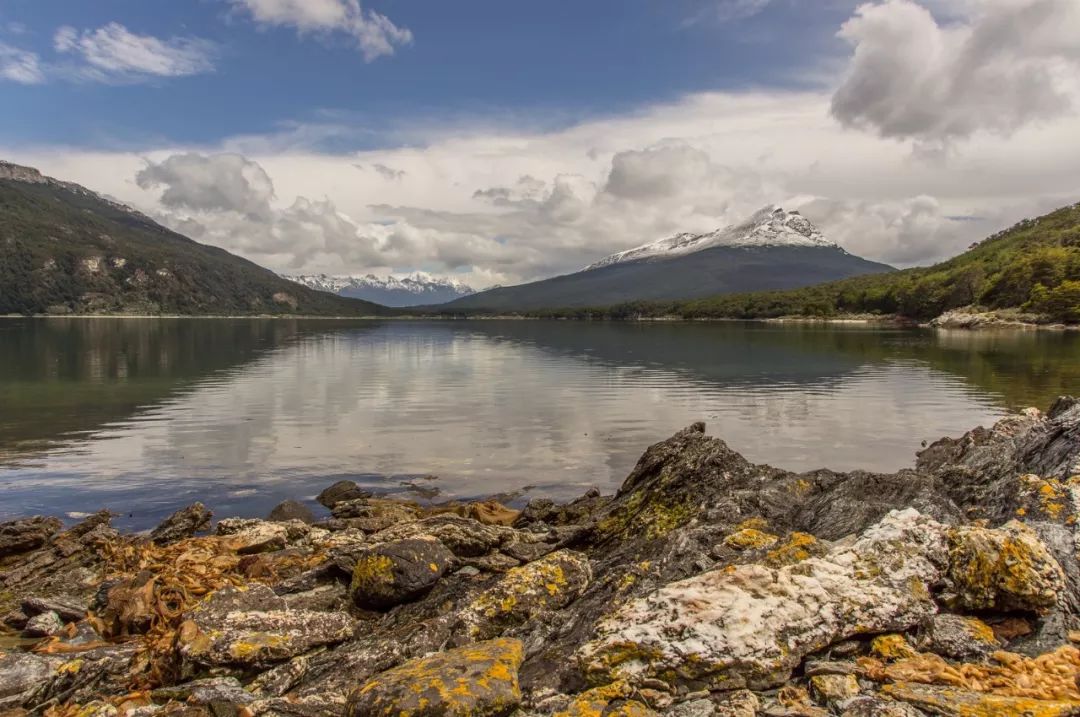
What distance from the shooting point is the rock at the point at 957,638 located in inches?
309

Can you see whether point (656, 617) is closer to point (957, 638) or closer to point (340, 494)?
point (957, 638)

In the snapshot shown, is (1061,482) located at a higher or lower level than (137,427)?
higher

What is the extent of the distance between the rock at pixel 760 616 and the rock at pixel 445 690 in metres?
0.98

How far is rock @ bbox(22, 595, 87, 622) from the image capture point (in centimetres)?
1316

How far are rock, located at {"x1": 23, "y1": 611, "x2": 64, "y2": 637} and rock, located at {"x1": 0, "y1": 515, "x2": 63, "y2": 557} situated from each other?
9.14 m

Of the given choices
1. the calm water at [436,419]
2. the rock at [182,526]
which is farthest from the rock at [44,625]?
the calm water at [436,419]

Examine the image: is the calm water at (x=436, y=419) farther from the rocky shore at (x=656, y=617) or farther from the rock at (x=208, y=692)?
the rock at (x=208, y=692)

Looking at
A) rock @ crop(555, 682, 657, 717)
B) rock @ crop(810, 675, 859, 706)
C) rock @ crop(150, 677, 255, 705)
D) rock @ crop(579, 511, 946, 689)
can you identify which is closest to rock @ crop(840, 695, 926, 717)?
rock @ crop(810, 675, 859, 706)

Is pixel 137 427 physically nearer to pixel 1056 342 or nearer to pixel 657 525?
pixel 657 525

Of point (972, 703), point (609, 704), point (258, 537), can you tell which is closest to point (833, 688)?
point (972, 703)

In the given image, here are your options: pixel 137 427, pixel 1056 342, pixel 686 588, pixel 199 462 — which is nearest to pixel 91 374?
pixel 137 427

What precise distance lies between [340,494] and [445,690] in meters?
21.5

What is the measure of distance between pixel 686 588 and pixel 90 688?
8681 mm

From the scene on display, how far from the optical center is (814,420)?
4472cm
